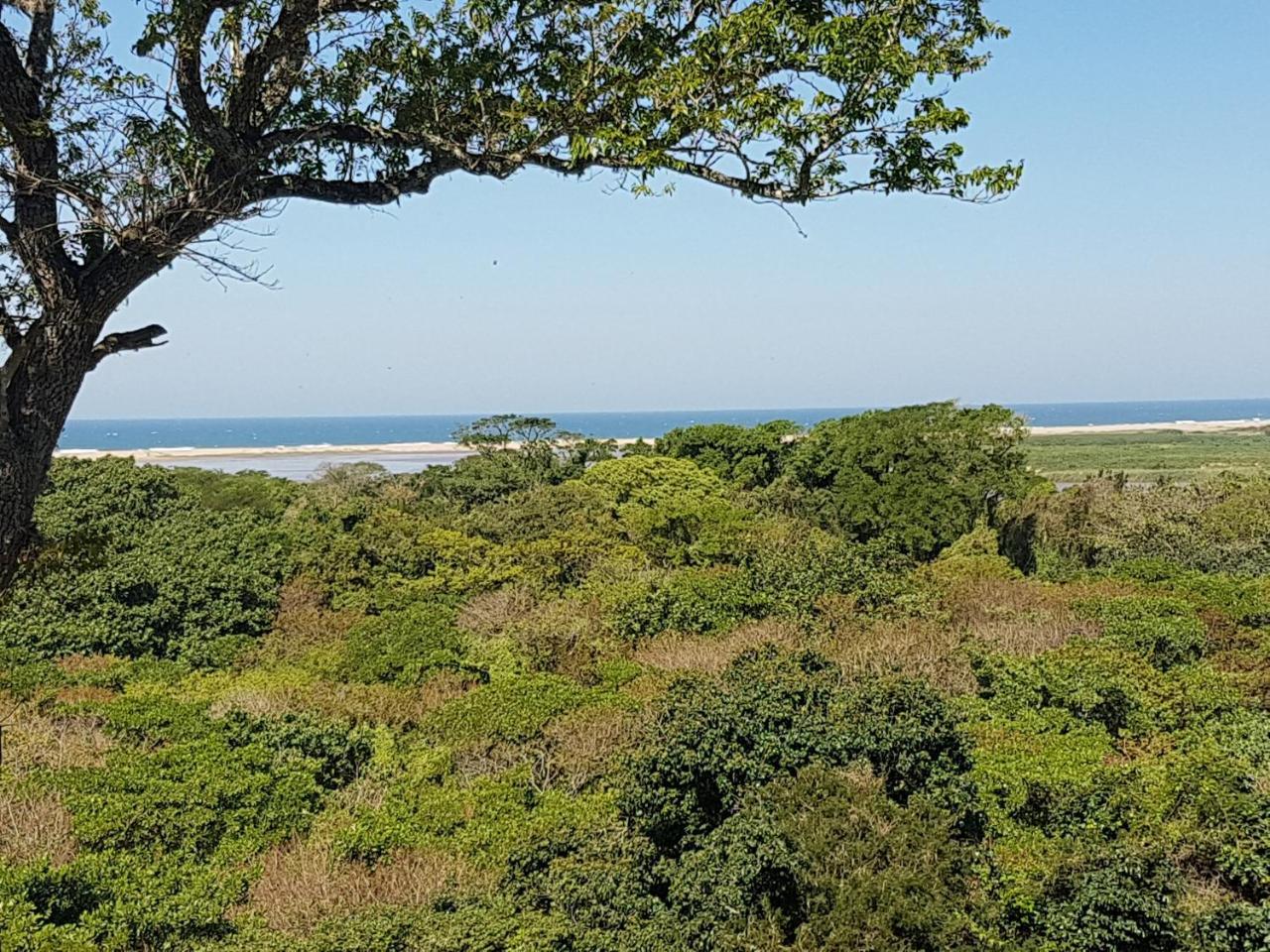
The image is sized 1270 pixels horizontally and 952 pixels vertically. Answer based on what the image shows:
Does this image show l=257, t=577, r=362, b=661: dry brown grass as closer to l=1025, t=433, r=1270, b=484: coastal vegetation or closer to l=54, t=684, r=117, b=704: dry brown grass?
l=54, t=684, r=117, b=704: dry brown grass

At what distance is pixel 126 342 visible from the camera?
324 cm

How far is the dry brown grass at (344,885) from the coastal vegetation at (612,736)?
4 cm

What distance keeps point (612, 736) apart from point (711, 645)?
4.55 meters

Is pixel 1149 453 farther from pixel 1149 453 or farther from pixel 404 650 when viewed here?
pixel 404 650

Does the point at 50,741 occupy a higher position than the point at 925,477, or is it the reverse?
the point at 925,477

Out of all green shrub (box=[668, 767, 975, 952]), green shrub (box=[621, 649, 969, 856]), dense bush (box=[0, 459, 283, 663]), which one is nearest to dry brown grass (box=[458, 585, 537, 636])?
dense bush (box=[0, 459, 283, 663])

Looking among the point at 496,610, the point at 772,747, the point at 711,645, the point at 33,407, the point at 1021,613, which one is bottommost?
the point at 711,645

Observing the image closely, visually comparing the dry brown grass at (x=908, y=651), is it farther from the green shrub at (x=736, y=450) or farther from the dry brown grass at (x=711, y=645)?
the green shrub at (x=736, y=450)

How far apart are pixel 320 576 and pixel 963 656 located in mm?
13926

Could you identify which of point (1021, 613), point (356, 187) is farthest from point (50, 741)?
point (1021, 613)

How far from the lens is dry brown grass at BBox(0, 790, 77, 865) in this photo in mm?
9087

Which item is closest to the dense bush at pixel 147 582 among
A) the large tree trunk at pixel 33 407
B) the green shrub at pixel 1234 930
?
the large tree trunk at pixel 33 407

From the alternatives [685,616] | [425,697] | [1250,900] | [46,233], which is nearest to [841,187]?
[46,233]

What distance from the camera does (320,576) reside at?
828 inches
